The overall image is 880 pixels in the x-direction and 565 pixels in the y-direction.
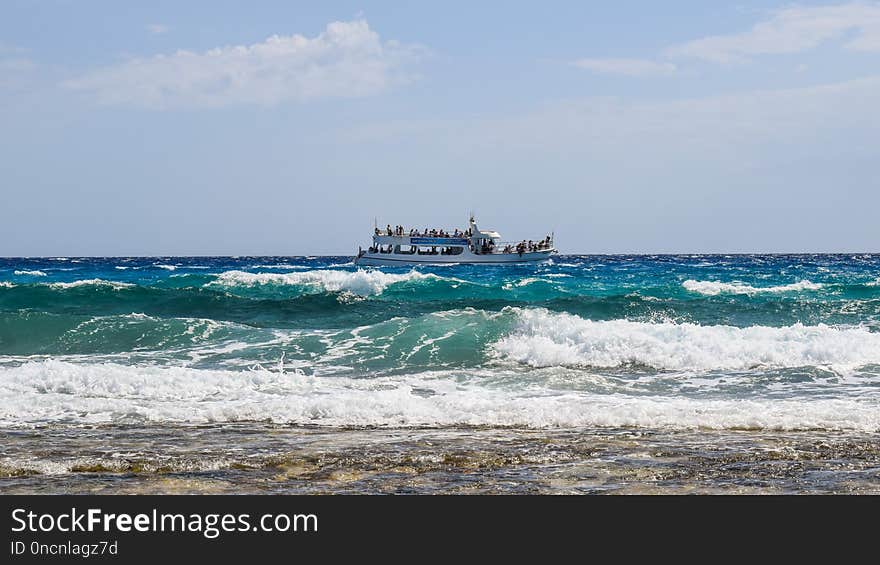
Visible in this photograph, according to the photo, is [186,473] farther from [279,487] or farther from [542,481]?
[542,481]

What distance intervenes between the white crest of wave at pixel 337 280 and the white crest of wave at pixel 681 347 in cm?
1917

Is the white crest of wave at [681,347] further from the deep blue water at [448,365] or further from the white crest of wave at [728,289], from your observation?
the white crest of wave at [728,289]

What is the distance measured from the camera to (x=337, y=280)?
44.8 m

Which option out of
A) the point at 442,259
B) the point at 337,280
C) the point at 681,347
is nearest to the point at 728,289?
the point at 337,280

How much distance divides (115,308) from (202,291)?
426 centimetres

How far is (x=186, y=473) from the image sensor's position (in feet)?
25.3

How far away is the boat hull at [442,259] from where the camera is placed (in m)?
75.3

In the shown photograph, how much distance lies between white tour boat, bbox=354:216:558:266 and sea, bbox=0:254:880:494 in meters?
45.8

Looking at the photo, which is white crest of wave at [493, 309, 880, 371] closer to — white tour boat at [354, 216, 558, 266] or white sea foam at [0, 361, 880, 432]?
white sea foam at [0, 361, 880, 432]

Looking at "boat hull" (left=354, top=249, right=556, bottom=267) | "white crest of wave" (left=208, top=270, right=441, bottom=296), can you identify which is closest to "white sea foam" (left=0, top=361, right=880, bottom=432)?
"white crest of wave" (left=208, top=270, right=441, bottom=296)

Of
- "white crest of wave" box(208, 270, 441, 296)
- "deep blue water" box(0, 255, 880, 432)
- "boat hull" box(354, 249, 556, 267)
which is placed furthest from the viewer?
"boat hull" box(354, 249, 556, 267)

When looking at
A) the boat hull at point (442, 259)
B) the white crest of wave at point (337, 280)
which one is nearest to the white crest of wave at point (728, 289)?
the white crest of wave at point (337, 280)

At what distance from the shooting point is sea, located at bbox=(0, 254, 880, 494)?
25.2 feet
